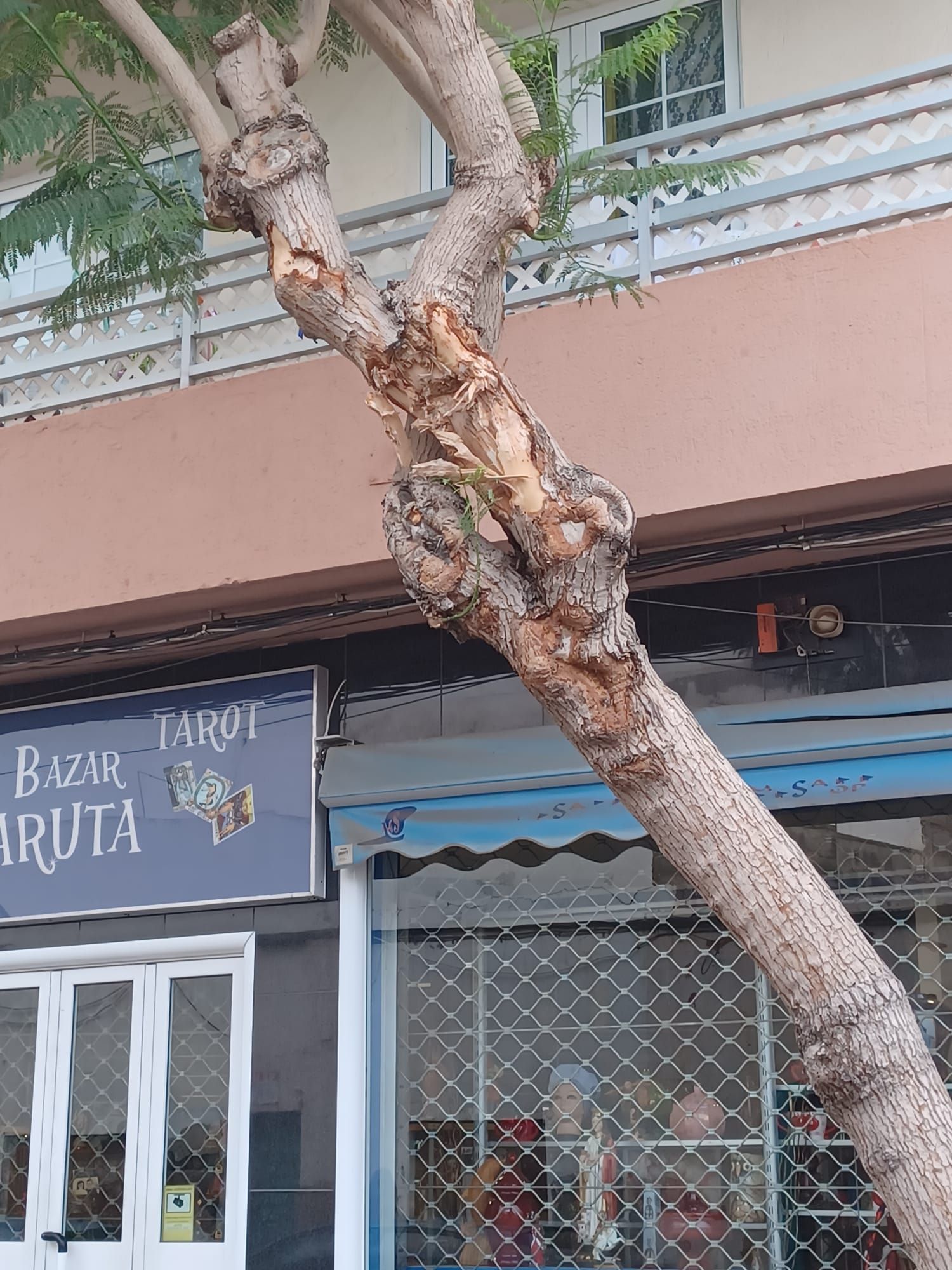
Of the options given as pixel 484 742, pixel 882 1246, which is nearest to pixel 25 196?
pixel 484 742

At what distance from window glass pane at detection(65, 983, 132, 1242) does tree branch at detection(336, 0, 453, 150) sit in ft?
13.2

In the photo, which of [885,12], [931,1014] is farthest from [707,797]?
[885,12]

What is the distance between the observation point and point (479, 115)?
12.5 feet

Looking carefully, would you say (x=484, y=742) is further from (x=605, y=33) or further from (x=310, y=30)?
(x=605, y=33)

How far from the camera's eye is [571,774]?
5.46 metres

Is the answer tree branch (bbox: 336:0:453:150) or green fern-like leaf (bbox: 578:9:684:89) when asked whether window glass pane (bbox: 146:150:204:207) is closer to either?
tree branch (bbox: 336:0:453:150)

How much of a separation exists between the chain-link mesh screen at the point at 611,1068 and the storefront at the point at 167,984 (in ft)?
1.29

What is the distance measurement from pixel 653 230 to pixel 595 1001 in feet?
9.80

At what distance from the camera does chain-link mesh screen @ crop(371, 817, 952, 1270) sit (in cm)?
534

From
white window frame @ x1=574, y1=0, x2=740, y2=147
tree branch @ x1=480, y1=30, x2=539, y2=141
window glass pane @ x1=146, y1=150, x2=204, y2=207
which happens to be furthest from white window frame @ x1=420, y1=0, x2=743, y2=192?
tree branch @ x1=480, y1=30, x2=539, y2=141

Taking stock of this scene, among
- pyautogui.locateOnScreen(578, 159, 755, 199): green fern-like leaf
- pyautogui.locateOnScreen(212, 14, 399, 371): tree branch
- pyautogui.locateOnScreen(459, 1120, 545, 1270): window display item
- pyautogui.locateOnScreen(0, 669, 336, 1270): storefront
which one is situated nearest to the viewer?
pyautogui.locateOnScreen(212, 14, 399, 371): tree branch

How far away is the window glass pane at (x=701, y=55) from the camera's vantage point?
670cm

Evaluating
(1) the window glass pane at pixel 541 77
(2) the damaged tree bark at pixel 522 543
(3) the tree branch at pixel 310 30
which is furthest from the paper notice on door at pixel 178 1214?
(3) the tree branch at pixel 310 30

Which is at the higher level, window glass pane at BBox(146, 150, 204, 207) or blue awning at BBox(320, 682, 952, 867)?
window glass pane at BBox(146, 150, 204, 207)
